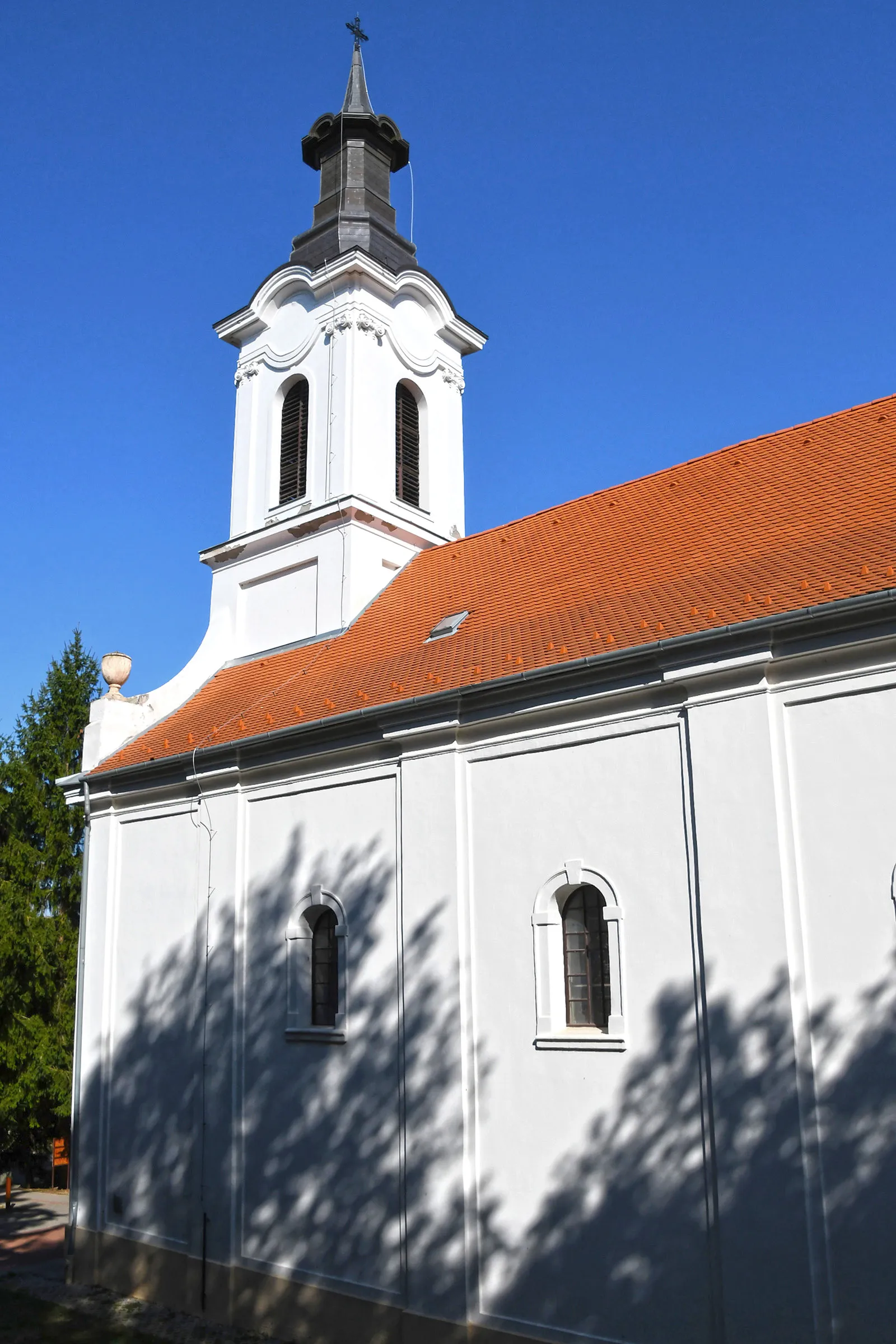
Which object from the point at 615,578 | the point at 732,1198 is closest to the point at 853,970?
the point at 732,1198

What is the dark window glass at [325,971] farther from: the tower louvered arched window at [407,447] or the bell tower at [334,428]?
the tower louvered arched window at [407,447]

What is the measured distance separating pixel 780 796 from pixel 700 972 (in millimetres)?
1644

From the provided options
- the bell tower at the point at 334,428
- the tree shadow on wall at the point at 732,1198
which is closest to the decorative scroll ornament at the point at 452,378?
the bell tower at the point at 334,428

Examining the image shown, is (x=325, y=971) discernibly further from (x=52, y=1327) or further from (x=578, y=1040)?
(x=52, y=1327)

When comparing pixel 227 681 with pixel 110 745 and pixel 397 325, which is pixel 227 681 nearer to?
pixel 110 745

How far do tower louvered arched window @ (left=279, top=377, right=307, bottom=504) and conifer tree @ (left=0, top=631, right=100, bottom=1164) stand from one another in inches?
300

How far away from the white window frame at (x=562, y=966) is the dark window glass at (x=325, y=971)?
298cm

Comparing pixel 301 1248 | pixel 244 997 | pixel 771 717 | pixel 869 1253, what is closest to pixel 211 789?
pixel 244 997

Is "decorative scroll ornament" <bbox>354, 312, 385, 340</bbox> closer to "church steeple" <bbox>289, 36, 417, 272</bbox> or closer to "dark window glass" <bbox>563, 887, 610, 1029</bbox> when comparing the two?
"church steeple" <bbox>289, 36, 417, 272</bbox>

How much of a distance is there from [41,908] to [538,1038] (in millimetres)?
18700

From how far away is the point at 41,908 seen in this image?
2541 centimetres

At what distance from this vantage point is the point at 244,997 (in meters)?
12.9

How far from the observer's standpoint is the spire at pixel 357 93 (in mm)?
20750

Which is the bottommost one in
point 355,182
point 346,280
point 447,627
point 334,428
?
point 447,627
